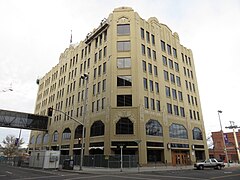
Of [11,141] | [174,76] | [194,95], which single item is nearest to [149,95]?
[174,76]

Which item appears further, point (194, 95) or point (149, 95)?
point (194, 95)

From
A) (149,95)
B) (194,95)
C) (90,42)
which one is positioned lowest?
(149,95)

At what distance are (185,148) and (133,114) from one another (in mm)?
14893

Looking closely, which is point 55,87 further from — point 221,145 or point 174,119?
point 221,145

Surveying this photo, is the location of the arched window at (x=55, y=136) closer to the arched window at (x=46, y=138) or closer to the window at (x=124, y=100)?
the arched window at (x=46, y=138)

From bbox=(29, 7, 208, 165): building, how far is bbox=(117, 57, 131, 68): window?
0.20 m

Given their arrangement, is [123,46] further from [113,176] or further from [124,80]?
[113,176]

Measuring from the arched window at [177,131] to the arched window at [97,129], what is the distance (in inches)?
537

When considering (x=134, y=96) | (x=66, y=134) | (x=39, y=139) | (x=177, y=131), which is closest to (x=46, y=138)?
(x=39, y=139)

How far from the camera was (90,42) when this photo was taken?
48750mm

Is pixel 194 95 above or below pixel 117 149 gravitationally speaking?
above

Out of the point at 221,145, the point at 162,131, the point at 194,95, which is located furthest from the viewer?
the point at 221,145

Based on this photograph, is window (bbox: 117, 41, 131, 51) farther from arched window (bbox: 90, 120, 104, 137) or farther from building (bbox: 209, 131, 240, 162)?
building (bbox: 209, 131, 240, 162)

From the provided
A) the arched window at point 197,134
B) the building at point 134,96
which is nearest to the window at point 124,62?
the building at point 134,96
